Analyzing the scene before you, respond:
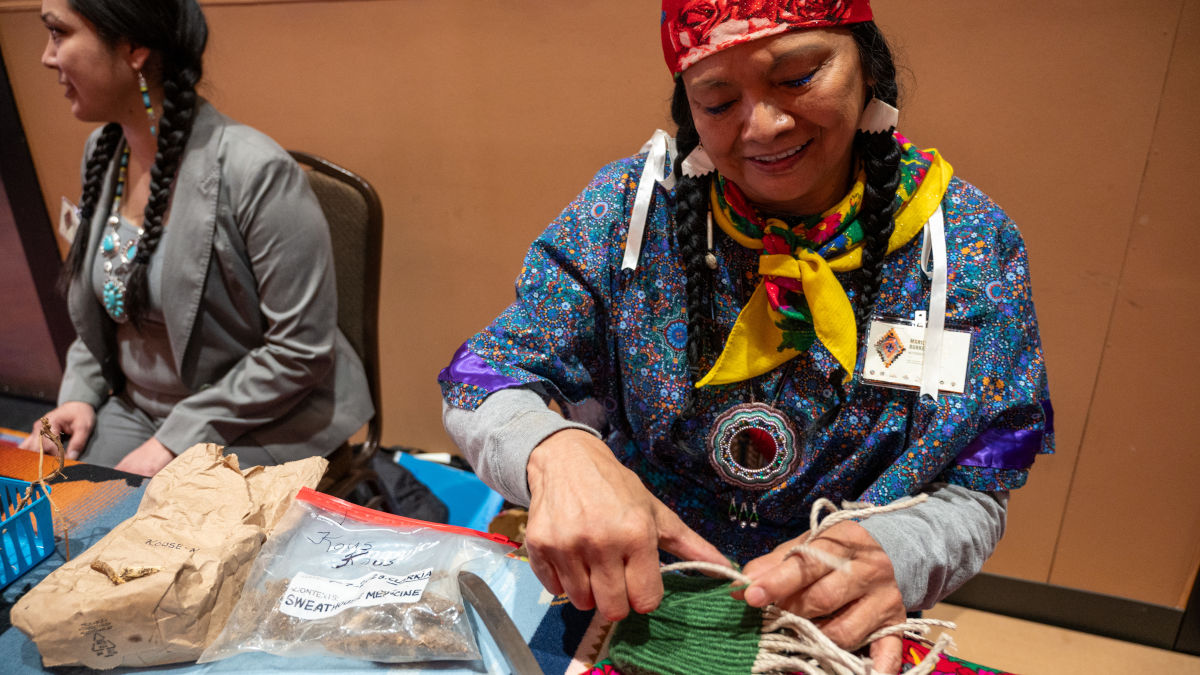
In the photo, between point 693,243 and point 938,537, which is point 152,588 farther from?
point 938,537

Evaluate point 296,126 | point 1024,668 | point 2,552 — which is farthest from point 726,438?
point 296,126

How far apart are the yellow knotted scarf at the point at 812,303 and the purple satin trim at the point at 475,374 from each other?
0.30m

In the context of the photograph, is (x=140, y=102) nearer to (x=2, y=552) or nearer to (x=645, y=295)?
(x=2, y=552)

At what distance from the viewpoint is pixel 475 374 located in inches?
44.1

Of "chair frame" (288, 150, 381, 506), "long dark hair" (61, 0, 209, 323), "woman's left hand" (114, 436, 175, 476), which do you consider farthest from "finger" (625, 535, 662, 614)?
"long dark hair" (61, 0, 209, 323)

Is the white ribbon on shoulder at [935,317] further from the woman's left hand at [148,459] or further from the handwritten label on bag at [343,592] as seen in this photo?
the woman's left hand at [148,459]

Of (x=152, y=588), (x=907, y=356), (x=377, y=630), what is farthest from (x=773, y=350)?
(x=152, y=588)

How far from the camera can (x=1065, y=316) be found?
1.88 m

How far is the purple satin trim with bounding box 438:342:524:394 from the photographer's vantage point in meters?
1.10

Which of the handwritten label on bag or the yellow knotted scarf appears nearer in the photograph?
the handwritten label on bag

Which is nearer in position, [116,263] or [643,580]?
[643,580]

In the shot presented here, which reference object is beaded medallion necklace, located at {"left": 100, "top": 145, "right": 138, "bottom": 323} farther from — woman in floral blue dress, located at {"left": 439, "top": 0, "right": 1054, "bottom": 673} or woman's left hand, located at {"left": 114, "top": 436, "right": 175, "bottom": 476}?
woman in floral blue dress, located at {"left": 439, "top": 0, "right": 1054, "bottom": 673}

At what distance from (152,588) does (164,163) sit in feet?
4.04

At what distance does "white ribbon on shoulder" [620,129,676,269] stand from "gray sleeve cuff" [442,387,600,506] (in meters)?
0.28
